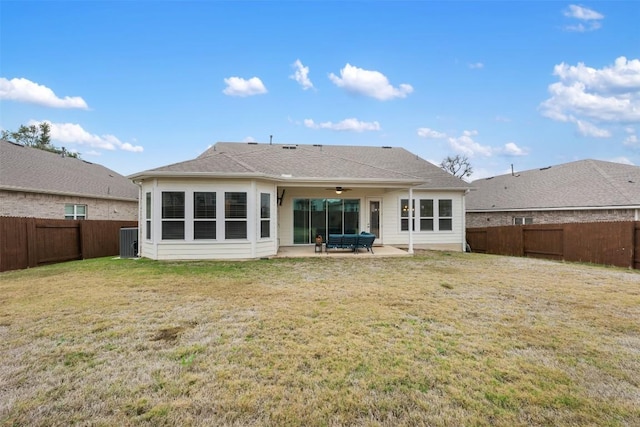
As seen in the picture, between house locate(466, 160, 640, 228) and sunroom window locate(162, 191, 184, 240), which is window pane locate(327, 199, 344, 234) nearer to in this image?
sunroom window locate(162, 191, 184, 240)

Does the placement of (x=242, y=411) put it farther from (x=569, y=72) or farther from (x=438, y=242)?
(x=569, y=72)

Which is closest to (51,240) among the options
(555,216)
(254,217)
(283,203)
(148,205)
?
(148,205)

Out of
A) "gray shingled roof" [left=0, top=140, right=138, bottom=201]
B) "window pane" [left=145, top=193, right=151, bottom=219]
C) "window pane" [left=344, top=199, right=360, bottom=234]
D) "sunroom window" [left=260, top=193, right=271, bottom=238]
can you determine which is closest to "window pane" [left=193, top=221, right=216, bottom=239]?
"sunroom window" [left=260, top=193, right=271, bottom=238]

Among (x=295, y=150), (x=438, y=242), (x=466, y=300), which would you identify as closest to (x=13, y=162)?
(x=295, y=150)

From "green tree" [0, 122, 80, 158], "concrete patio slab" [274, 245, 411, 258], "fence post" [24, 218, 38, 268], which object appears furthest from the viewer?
"green tree" [0, 122, 80, 158]

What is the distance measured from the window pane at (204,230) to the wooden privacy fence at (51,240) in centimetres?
522

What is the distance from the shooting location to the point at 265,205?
11648 millimetres

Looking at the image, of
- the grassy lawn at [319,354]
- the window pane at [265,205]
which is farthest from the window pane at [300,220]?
the grassy lawn at [319,354]

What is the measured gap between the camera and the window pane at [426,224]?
50.6 feet

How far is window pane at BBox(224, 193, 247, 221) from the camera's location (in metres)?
11.0

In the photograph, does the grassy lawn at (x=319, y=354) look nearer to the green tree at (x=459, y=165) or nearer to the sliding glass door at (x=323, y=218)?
the sliding glass door at (x=323, y=218)

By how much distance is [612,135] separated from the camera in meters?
22.2

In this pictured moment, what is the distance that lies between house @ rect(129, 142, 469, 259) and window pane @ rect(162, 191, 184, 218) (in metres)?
0.03

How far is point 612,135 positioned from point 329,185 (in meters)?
23.2
